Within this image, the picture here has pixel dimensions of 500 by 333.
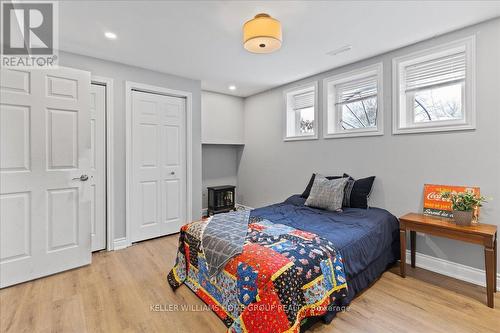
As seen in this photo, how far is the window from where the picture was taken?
3100 millimetres

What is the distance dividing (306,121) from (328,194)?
1.60 metres

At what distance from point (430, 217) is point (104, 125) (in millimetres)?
3893

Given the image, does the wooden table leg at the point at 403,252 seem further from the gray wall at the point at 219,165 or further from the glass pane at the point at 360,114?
the gray wall at the point at 219,165

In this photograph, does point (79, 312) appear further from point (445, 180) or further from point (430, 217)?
point (445, 180)

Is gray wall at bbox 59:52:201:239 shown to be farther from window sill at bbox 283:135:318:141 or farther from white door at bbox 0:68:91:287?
window sill at bbox 283:135:318:141

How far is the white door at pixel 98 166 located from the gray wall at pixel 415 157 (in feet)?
8.82

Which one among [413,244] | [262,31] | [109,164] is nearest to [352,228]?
[413,244]

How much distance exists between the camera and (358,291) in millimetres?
2119

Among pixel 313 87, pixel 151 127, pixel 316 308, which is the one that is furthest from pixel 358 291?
pixel 151 127

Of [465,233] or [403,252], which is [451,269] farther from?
[465,233]

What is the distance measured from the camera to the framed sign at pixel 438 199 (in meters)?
2.41

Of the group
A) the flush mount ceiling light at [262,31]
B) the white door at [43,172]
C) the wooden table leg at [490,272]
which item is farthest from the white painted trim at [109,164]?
the wooden table leg at [490,272]

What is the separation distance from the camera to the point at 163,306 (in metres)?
2.00
